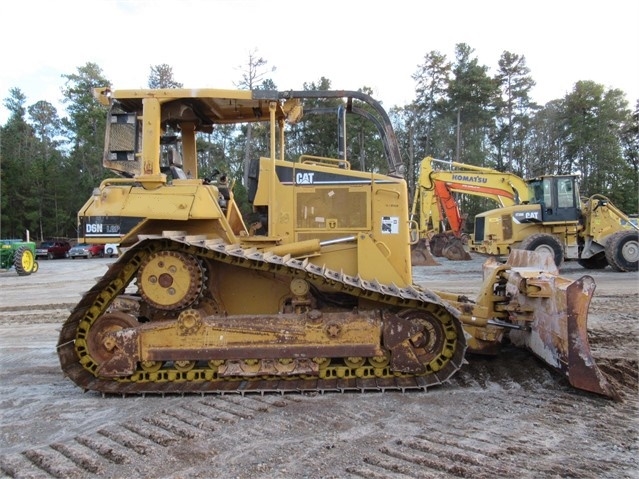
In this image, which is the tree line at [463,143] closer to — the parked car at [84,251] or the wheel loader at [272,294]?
the parked car at [84,251]

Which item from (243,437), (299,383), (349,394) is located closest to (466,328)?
(349,394)

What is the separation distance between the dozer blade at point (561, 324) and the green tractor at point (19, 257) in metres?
20.5

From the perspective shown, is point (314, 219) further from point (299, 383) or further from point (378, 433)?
point (378, 433)

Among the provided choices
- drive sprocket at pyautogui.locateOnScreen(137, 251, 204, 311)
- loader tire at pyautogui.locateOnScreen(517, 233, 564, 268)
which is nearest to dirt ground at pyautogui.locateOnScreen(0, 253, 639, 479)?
drive sprocket at pyautogui.locateOnScreen(137, 251, 204, 311)

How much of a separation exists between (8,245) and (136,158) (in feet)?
65.9

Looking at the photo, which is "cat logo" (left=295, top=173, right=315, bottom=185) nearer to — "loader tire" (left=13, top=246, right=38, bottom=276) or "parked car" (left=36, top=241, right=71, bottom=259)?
"loader tire" (left=13, top=246, right=38, bottom=276)

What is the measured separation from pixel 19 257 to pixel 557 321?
2113cm

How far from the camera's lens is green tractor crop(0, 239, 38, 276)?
20.0 meters

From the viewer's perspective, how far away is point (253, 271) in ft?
17.1

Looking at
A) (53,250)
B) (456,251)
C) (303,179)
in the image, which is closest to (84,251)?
(53,250)

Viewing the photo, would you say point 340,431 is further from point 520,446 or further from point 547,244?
point 547,244

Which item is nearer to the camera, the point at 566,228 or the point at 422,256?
the point at 566,228

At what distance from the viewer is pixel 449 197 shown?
20125 millimetres

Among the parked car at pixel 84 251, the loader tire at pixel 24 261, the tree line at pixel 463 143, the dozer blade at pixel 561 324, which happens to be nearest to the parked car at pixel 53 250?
the parked car at pixel 84 251
